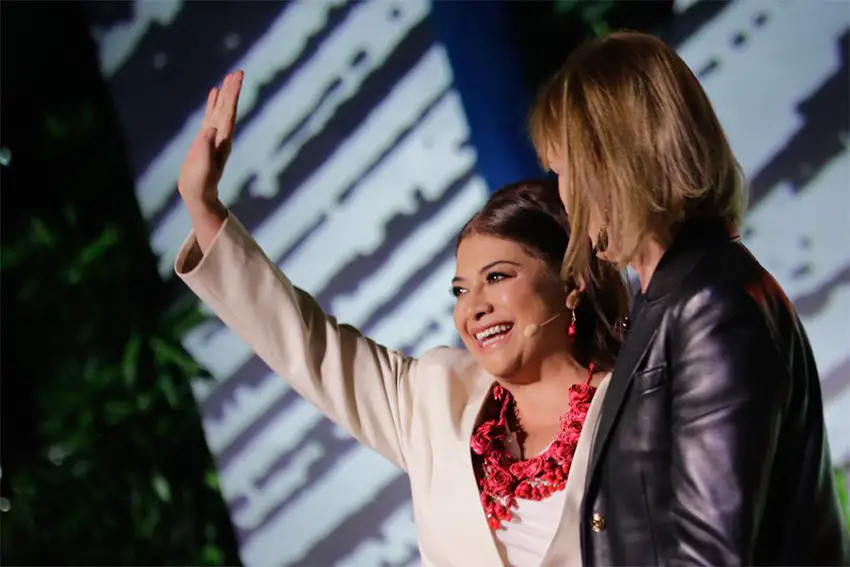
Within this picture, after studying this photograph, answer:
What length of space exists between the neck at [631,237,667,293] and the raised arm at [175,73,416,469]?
56 cm

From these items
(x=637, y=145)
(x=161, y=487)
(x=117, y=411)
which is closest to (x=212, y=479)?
(x=161, y=487)

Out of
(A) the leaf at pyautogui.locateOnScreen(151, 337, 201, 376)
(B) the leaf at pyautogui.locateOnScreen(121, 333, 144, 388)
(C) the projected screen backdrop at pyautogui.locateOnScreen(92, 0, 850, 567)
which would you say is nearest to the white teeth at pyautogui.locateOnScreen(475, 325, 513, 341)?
(C) the projected screen backdrop at pyautogui.locateOnScreen(92, 0, 850, 567)

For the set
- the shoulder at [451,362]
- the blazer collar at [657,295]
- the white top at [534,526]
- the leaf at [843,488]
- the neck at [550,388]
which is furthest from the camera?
the leaf at [843,488]

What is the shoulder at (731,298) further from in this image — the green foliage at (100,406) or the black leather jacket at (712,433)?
the green foliage at (100,406)

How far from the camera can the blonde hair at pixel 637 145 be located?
3.02 ft

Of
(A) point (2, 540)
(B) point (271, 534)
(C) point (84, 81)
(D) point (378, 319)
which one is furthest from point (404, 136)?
(A) point (2, 540)

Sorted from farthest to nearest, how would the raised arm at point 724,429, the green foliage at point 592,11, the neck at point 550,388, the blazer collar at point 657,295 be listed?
the green foliage at point 592,11 → the neck at point 550,388 → the blazer collar at point 657,295 → the raised arm at point 724,429

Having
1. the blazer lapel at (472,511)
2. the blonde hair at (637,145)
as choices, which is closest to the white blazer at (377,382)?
the blazer lapel at (472,511)

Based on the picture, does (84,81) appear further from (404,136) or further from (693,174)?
(693,174)

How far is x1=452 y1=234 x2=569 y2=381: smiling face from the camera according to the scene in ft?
4.35

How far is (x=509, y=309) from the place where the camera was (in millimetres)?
1326

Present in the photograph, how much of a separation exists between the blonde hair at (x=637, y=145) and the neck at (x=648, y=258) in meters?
0.01

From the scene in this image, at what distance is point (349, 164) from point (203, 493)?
3.11 feet

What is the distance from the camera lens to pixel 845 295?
1.80 meters
